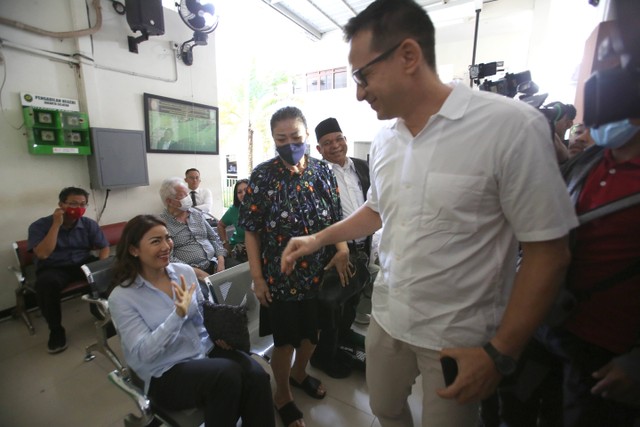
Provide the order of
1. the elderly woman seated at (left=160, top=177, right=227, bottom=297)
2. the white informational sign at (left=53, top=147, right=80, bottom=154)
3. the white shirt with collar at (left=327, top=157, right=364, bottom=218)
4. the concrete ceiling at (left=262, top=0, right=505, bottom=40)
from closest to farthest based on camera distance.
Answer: the white shirt with collar at (left=327, top=157, right=364, bottom=218)
the elderly woman seated at (left=160, top=177, right=227, bottom=297)
the white informational sign at (left=53, top=147, right=80, bottom=154)
the concrete ceiling at (left=262, top=0, right=505, bottom=40)

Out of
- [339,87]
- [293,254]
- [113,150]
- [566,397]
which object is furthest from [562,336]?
[339,87]

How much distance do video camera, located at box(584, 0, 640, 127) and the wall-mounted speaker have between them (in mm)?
4043

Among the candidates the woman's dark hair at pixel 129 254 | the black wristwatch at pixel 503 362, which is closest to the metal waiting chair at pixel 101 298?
the woman's dark hair at pixel 129 254

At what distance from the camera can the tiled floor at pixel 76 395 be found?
1.71 metres

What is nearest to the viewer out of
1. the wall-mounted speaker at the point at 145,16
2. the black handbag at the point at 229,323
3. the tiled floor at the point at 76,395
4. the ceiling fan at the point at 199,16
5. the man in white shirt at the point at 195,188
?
the black handbag at the point at 229,323

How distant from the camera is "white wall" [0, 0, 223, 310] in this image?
9.19ft

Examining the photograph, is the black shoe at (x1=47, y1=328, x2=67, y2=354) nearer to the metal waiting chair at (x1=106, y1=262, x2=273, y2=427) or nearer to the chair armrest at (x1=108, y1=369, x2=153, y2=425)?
the metal waiting chair at (x1=106, y1=262, x2=273, y2=427)

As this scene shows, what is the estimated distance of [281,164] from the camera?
4.90 ft

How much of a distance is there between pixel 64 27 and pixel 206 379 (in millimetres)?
3894

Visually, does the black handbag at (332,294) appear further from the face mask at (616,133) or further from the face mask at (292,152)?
the face mask at (616,133)

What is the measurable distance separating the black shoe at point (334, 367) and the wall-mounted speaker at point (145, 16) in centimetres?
389

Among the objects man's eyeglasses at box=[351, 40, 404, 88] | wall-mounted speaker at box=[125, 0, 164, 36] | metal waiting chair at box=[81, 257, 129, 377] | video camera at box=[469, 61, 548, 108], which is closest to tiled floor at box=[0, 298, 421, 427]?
metal waiting chair at box=[81, 257, 129, 377]

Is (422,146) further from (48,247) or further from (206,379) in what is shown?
(48,247)

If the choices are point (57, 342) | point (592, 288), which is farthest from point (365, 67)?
point (57, 342)
